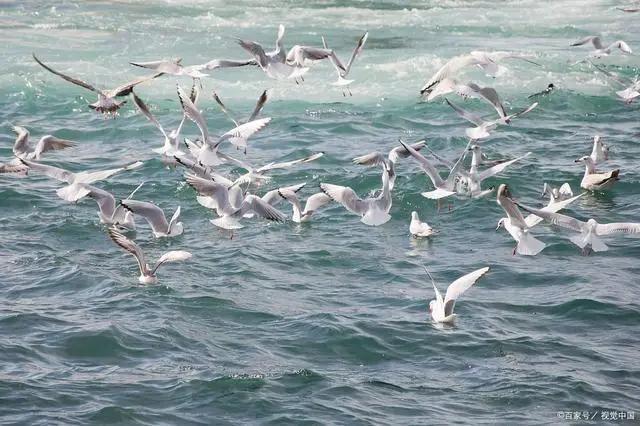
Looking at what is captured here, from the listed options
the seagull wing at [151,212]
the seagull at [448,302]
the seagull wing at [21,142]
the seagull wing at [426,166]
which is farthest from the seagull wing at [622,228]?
the seagull wing at [21,142]

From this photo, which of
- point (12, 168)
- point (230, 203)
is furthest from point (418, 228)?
point (12, 168)

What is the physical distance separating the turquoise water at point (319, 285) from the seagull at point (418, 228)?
0.12 meters

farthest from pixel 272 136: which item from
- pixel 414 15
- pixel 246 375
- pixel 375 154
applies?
pixel 414 15

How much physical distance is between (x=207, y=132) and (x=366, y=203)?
2218mm

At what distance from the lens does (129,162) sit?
56.6ft

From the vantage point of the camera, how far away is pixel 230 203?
1283 centimetres

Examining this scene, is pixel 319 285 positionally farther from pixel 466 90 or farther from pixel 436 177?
pixel 466 90

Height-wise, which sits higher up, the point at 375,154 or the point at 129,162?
the point at 375,154

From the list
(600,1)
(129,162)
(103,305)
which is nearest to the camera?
(103,305)

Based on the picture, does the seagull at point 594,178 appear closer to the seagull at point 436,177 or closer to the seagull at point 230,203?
the seagull at point 436,177

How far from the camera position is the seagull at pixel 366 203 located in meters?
12.5

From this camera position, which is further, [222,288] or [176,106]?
[176,106]

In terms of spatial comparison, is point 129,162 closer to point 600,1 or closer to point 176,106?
point 176,106

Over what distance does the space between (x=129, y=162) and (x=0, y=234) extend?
3.93m
